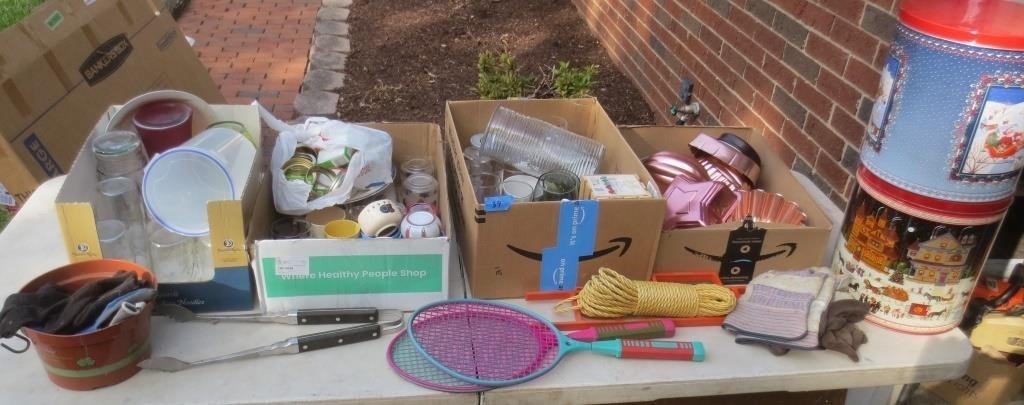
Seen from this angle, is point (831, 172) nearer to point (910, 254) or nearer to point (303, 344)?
point (910, 254)

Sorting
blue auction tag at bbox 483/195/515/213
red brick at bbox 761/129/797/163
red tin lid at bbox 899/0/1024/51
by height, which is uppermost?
red tin lid at bbox 899/0/1024/51

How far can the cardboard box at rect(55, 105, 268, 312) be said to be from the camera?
142 centimetres

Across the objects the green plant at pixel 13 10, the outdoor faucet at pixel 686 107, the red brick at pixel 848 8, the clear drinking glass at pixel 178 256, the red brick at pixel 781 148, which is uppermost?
the red brick at pixel 848 8

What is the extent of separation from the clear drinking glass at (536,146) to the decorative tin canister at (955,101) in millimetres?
758

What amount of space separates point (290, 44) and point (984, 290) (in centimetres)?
457

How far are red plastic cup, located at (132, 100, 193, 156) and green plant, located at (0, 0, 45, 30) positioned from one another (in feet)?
10.4

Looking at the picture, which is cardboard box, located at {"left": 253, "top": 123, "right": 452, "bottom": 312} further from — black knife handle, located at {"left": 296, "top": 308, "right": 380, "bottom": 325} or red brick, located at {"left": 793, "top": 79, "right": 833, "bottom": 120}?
red brick, located at {"left": 793, "top": 79, "right": 833, "bottom": 120}

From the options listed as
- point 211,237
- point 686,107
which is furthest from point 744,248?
point 686,107

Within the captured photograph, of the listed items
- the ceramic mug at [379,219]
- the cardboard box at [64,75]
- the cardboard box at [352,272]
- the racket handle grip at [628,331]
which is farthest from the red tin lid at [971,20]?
the cardboard box at [64,75]

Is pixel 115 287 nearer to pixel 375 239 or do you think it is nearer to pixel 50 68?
pixel 375 239

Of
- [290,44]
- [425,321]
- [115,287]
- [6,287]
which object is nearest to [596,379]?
[425,321]

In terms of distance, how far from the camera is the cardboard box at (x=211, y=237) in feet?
4.67

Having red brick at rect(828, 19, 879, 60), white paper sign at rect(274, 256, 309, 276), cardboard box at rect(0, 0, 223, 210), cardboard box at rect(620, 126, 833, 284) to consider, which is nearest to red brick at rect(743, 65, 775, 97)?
red brick at rect(828, 19, 879, 60)

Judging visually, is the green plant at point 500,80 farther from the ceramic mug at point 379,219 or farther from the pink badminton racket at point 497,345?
the pink badminton racket at point 497,345
